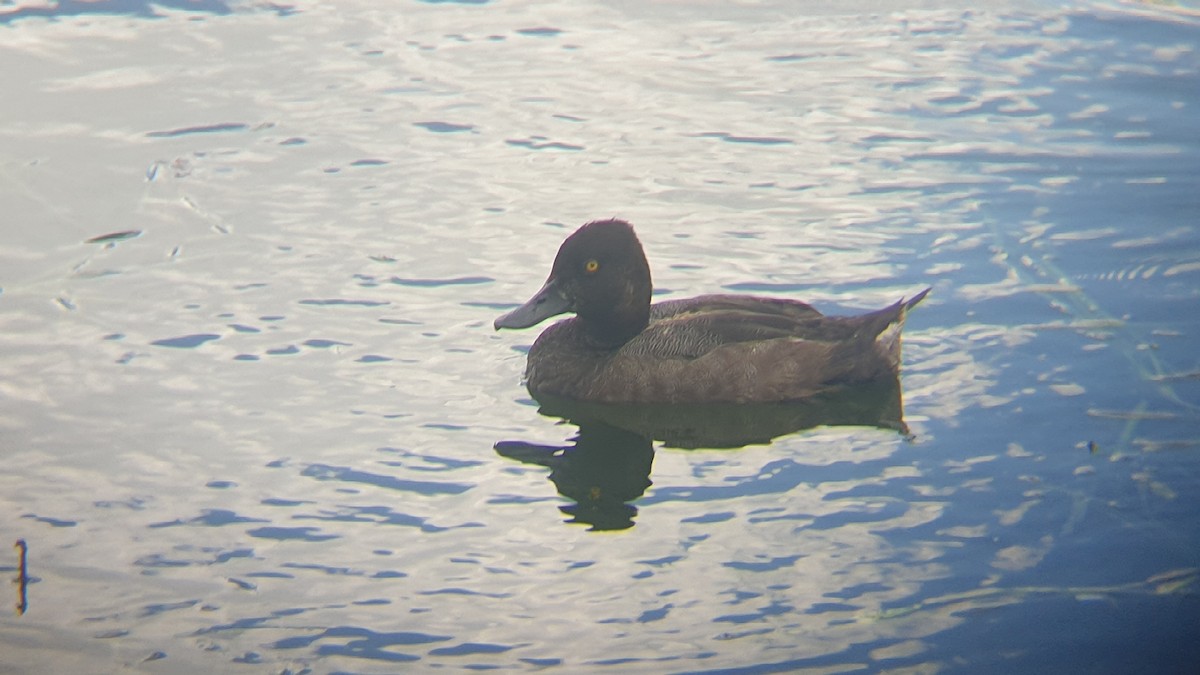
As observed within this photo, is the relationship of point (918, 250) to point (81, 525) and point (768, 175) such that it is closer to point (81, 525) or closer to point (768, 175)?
point (768, 175)

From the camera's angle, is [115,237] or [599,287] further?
[115,237]

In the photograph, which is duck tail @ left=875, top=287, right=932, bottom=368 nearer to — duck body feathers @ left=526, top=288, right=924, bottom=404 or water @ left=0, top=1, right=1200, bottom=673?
duck body feathers @ left=526, top=288, right=924, bottom=404

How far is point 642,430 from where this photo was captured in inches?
364

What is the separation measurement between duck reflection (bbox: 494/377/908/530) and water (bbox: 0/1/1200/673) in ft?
0.19

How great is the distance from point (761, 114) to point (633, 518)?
744 centimetres

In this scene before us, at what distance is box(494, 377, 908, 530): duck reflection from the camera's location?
844 centimetres

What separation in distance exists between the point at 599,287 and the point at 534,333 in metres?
1.24

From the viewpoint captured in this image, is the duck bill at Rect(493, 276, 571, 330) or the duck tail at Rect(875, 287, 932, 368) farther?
the duck bill at Rect(493, 276, 571, 330)

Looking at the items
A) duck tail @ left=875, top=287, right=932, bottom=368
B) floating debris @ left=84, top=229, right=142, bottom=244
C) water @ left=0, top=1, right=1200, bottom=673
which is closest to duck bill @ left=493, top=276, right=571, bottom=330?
water @ left=0, top=1, right=1200, bottom=673

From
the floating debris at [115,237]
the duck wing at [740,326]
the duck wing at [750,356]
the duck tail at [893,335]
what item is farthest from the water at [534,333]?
the duck wing at [740,326]

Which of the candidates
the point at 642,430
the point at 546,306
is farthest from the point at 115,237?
the point at 642,430

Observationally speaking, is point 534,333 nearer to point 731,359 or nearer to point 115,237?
point 731,359

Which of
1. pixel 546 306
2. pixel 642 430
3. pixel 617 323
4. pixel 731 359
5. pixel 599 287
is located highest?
pixel 599 287

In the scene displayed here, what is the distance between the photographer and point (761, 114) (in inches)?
582
